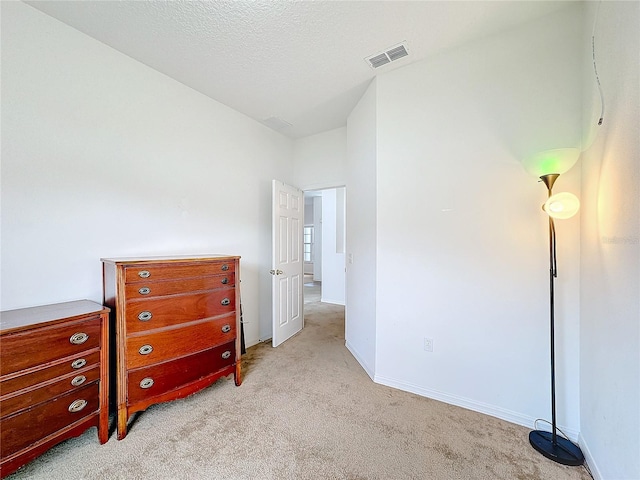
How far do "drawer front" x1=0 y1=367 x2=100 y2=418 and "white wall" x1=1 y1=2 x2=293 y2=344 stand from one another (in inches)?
24.6

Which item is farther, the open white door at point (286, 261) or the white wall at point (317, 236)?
the white wall at point (317, 236)

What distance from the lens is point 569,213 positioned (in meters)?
1.55

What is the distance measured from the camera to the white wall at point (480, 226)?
5.84 feet

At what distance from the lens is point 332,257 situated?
5.91m

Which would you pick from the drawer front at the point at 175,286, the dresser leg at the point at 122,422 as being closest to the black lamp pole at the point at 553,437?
the drawer front at the point at 175,286

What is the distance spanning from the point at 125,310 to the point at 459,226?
2.57 m

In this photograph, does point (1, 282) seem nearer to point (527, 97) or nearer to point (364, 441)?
point (364, 441)

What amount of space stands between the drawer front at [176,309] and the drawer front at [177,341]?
2.6 inches

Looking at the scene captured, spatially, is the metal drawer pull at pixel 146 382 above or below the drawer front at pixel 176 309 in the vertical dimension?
below

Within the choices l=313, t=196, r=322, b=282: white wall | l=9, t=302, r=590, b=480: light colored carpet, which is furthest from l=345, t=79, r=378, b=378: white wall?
l=313, t=196, r=322, b=282: white wall

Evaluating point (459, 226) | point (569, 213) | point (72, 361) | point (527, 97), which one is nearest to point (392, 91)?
point (527, 97)

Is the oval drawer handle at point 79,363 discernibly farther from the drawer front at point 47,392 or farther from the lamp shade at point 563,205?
the lamp shade at point 563,205

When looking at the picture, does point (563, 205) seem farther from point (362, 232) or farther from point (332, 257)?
point (332, 257)

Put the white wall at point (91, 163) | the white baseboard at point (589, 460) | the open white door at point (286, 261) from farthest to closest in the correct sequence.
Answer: the open white door at point (286, 261)
the white wall at point (91, 163)
the white baseboard at point (589, 460)
